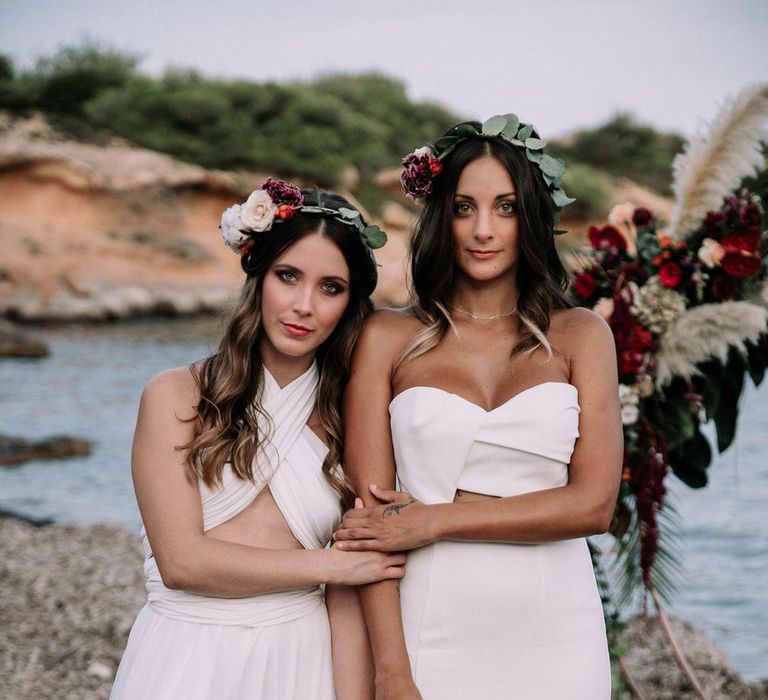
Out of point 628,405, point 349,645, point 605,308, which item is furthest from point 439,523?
point 605,308

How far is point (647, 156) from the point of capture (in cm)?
3769

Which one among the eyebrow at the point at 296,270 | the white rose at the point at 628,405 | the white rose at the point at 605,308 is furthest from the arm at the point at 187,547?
the white rose at the point at 605,308

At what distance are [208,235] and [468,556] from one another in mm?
22567

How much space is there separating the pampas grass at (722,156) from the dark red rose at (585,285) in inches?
17.8

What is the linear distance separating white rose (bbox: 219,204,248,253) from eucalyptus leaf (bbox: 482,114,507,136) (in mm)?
838

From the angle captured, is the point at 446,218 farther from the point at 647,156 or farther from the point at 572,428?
the point at 647,156

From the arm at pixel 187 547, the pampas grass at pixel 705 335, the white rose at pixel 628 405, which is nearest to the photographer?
the arm at pixel 187 547

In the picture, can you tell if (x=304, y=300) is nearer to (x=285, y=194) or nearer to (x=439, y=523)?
(x=285, y=194)

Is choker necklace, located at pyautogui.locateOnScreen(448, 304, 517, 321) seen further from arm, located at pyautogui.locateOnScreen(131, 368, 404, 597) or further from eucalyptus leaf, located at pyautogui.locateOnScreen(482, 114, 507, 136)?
arm, located at pyautogui.locateOnScreen(131, 368, 404, 597)

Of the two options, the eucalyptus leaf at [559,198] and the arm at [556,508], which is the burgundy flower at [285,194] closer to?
the eucalyptus leaf at [559,198]

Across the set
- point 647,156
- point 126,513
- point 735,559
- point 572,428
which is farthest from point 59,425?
point 647,156

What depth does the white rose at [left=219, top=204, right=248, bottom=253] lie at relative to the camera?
3137mm

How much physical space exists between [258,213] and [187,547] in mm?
1061

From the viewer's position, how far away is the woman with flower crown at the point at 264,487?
2.83m
